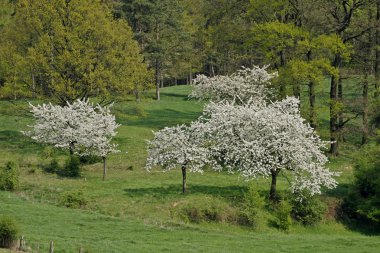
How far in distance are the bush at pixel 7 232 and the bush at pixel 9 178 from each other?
13.5 metres

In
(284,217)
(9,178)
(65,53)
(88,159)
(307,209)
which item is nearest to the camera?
(284,217)

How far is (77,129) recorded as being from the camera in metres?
41.9

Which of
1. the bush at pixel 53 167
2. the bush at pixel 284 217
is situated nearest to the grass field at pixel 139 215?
the bush at pixel 284 217

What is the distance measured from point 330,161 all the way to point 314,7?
1385cm

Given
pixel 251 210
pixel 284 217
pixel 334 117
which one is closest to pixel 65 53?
pixel 334 117

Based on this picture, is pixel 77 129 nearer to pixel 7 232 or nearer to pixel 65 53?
pixel 65 53

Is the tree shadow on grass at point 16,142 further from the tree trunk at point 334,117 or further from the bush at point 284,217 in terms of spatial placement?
the tree trunk at point 334,117

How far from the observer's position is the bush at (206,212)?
32562mm

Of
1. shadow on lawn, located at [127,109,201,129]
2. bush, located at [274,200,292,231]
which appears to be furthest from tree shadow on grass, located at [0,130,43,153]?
bush, located at [274,200,292,231]

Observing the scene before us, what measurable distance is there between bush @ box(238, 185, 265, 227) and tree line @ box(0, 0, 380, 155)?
13.8 m

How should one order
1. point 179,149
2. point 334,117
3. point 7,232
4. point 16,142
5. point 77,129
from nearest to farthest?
point 7,232
point 179,149
point 77,129
point 334,117
point 16,142

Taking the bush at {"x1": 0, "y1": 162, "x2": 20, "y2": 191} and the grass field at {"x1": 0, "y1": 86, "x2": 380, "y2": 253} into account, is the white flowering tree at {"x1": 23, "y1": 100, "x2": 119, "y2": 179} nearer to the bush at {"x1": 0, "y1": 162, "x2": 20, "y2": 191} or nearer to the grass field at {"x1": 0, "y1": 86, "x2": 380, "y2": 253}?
the grass field at {"x1": 0, "y1": 86, "x2": 380, "y2": 253}

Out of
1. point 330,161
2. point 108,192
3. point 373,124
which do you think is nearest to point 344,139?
point 373,124

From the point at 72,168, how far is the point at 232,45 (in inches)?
1010
